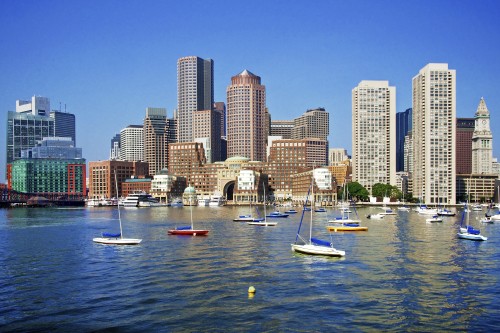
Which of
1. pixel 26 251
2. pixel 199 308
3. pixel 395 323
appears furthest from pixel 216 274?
pixel 26 251

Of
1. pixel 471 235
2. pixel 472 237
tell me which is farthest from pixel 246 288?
pixel 471 235

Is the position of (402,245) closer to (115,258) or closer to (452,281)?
(452,281)

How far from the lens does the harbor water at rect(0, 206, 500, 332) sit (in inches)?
1656

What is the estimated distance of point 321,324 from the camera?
41.7 metres

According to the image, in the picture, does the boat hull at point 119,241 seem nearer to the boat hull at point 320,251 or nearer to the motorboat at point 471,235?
the boat hull at point 320,251

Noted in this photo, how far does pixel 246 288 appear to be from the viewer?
53.0 metres

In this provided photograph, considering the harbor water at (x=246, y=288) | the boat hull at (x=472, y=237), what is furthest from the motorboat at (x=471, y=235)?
the harbor water at (x=246, y=288)

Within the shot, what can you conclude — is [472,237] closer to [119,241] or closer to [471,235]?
[471,235]

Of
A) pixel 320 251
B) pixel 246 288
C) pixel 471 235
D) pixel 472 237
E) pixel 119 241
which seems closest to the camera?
pixel 246 288

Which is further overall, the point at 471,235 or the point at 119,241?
the point at 471,235

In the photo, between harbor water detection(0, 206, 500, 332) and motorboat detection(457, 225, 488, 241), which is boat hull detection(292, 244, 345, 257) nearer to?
harbor water detection(0, 206, 500, 332)

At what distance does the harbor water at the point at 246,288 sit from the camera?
42.1 metres

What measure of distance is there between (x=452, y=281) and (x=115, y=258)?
144ft

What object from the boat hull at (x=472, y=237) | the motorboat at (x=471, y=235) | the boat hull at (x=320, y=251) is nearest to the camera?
the boat hull at (x=320, y=251)
